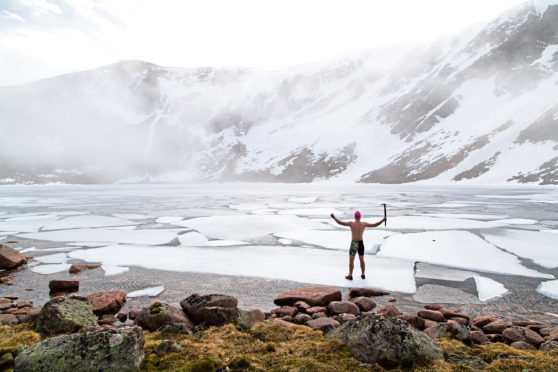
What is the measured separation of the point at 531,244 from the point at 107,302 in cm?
1607

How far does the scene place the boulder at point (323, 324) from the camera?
6.29 metres

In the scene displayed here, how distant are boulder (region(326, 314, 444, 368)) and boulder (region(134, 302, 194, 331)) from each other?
3.14 metres

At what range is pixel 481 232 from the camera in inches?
687

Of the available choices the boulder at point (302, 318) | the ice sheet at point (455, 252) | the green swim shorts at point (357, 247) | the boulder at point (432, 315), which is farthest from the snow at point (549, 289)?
the boulder at point (302, 318)

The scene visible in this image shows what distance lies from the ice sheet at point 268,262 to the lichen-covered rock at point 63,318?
182 inches

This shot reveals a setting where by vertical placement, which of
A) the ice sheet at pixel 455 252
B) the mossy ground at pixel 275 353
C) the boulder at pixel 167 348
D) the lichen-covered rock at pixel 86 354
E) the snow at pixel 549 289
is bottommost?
the snow at pixel 549 289

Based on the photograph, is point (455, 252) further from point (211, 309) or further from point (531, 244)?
point (211, 309)

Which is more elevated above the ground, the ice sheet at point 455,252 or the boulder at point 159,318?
the boulder at point 159,318

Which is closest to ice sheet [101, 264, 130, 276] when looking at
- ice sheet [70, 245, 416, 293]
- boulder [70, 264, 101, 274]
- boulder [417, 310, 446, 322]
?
boulder [70, 264, 101, 274]

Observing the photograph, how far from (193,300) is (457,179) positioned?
109328 mm

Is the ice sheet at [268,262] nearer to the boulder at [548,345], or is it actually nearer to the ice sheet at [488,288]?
the ice sheet at [488,288]

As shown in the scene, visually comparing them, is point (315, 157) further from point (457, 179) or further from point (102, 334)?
point (102, 334)

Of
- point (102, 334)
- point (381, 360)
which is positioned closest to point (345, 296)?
point (381, 360)

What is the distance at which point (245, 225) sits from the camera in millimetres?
20859
